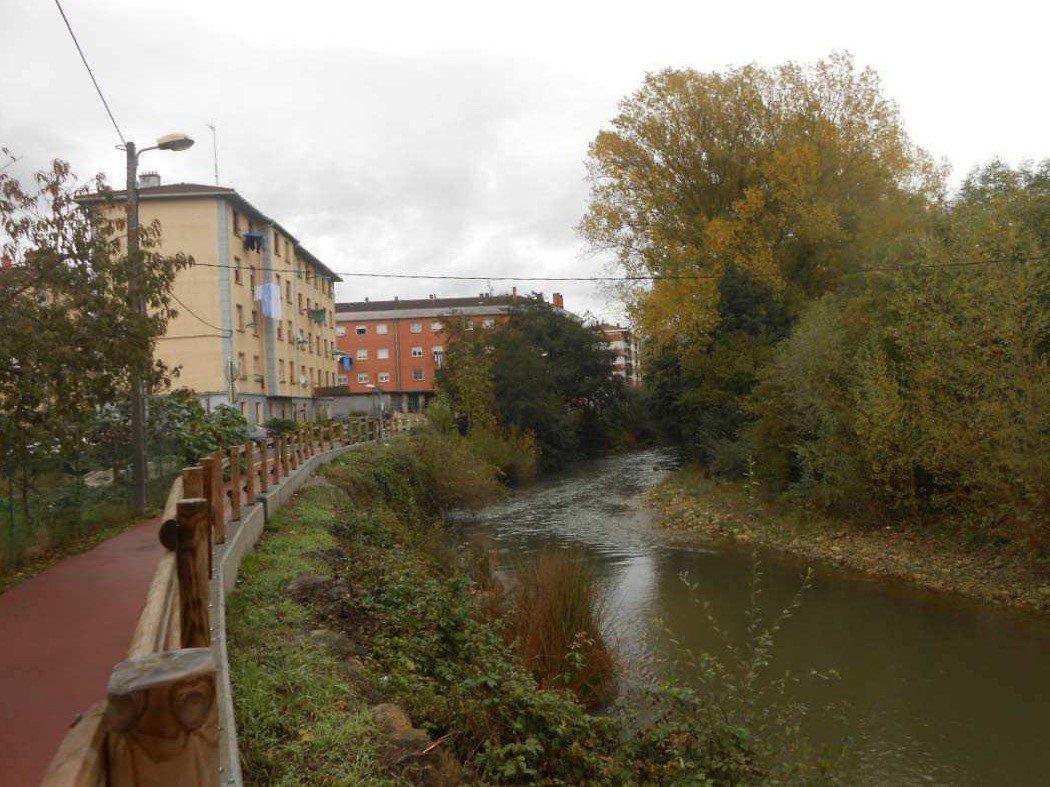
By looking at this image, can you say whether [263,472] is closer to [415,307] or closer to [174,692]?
[174,692]

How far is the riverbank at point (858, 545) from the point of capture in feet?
48.7

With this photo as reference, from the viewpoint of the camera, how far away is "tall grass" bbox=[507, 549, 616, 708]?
30.8ft

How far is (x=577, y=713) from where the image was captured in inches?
278

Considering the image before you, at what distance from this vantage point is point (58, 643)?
680cm

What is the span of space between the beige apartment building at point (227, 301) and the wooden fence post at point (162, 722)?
109 feet

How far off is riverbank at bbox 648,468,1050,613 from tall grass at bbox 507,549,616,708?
828 centimetres

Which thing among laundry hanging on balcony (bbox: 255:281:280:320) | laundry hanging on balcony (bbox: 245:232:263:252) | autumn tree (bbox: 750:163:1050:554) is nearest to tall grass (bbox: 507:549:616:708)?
autumn tree (bbox: 750:163:1050:554)

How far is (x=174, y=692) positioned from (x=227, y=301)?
38185 mm

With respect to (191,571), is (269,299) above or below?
above

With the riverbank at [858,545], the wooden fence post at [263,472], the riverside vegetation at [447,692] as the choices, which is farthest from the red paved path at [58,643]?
the riverbank at [858,545]

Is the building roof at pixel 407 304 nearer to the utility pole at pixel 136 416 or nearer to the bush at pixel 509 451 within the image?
the bush at pixel 509 451

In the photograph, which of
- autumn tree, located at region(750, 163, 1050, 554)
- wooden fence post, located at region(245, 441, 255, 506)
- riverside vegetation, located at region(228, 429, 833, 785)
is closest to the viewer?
riverside vegetation, located at region(228, 429, 833, 785)

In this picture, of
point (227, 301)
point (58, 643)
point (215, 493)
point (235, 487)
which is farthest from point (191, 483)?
point (227, 301)

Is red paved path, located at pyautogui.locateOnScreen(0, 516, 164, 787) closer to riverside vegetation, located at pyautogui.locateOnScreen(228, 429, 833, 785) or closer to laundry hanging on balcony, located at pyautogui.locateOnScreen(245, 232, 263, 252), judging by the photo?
riverside vegetation, located at pyautogui.locateOnScreen(228, 429, 833, 785)
